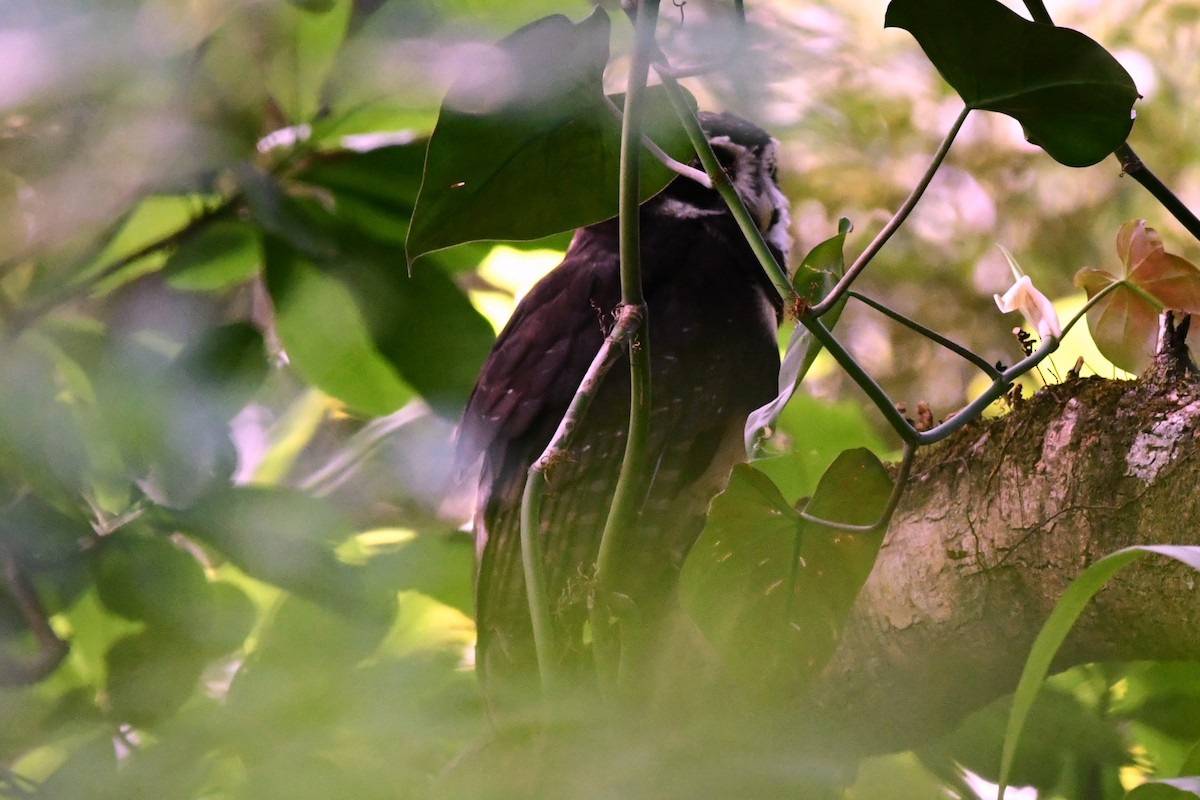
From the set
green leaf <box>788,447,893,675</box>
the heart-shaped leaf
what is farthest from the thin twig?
green leaf <box>788,447,893,675</box>

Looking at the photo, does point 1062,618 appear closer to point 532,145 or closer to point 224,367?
point 532,145

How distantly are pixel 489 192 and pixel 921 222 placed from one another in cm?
249

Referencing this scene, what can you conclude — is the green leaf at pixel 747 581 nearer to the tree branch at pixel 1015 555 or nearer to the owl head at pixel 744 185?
the tree branch at pixel 1015 555

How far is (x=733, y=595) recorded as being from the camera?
0.60 meters

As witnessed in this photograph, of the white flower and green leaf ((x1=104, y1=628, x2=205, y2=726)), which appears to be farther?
green leaf ((x1=104, y1=628, x2=205, y2=726))

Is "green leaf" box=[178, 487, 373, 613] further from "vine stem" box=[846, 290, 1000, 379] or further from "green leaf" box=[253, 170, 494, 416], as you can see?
"vine stem" box=[846, 290, 1000, 379]

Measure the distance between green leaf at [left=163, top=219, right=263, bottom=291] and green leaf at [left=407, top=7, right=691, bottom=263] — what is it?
0.50 m

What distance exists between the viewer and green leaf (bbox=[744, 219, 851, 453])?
0.61m

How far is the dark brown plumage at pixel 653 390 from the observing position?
104 cm

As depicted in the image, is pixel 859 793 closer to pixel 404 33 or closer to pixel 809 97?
pixel 809 97

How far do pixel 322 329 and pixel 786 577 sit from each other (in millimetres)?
662

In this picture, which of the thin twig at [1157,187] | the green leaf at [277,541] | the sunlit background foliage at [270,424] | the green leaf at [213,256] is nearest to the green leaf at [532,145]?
the sunlit background foliage at [270,424]

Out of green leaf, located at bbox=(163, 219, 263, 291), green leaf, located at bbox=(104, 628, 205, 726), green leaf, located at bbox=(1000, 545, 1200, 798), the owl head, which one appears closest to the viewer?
green leaf, located at bbox=(1000, 545, 1200, 798)

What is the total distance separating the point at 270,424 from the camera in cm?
131
